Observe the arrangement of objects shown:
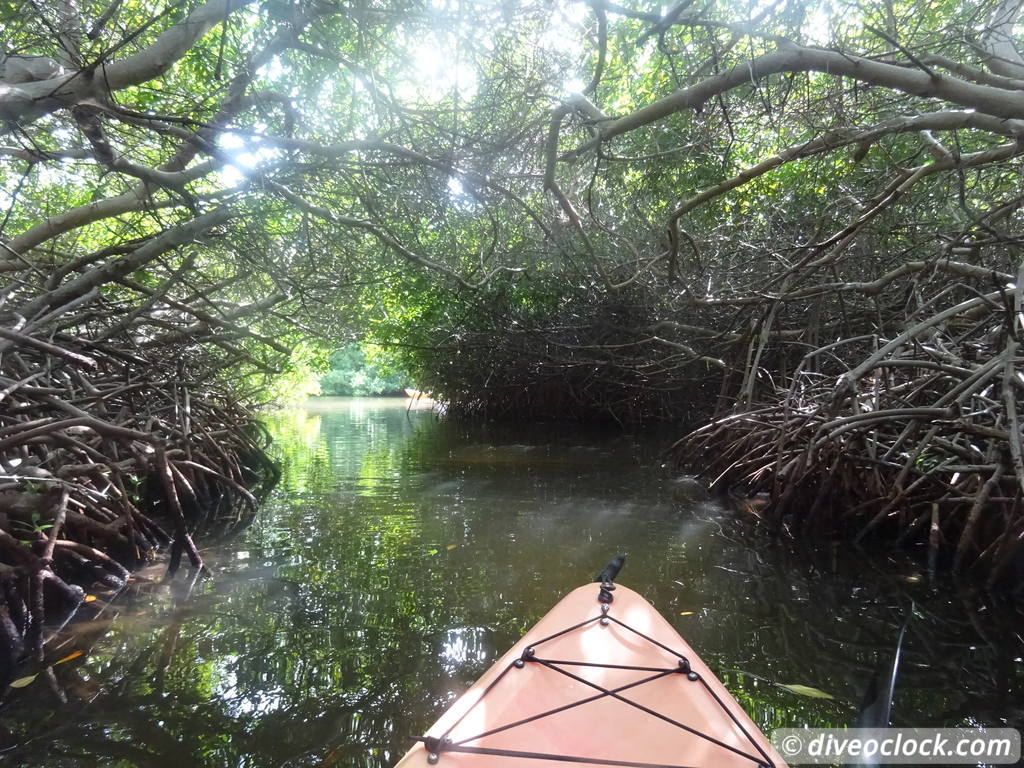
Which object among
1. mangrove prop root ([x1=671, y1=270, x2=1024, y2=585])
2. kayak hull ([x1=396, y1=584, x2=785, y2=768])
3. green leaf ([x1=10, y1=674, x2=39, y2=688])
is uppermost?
mangrove prop root ([x1=671, y1=270, x2=1024, y2=585])

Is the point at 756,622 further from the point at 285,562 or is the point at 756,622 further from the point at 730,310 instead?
the point at 730,310

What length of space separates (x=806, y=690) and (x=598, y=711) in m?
1.10

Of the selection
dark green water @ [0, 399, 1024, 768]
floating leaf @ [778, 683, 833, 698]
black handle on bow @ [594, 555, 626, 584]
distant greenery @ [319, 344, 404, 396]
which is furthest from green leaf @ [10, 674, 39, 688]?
distant greenery @ [319, 344, 404, 396]

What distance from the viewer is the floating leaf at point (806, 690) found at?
2237mm

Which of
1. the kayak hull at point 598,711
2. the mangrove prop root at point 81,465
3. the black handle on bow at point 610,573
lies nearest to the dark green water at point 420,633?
the mangrove prop root at point 81,465

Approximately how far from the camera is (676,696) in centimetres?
179

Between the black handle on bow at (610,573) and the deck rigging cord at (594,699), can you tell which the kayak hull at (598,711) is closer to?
the deck rigging cord at (594,699)

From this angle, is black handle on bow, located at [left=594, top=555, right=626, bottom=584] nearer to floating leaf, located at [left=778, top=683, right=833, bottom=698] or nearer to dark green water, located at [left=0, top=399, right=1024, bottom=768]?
dark green water, located at [left=0, top=399, right=1024, bottom=768]

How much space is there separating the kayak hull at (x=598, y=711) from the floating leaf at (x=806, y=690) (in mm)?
609

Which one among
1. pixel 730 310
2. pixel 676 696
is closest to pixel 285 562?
pixel 676 696

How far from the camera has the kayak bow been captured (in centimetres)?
151

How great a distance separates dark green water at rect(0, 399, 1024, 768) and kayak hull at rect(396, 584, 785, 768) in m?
0.47

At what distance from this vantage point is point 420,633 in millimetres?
2779

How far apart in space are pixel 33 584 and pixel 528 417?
12.1 metres
